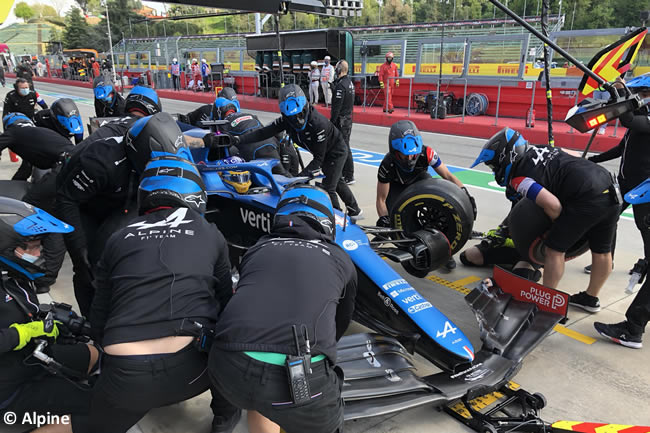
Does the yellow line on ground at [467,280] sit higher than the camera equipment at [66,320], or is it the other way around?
the camera equipment at [66,320]

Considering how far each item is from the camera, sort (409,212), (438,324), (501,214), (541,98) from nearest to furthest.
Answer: (438,324) → (409,212) → (501,214) → (541,98)

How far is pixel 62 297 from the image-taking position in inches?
193

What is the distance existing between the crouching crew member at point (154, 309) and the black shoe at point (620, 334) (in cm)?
327

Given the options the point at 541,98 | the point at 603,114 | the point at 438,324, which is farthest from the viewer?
the point at 541,98

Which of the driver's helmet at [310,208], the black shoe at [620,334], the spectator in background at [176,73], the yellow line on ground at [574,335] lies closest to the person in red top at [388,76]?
the yellow line on ground at [574,335]

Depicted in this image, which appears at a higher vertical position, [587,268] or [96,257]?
[96,257]

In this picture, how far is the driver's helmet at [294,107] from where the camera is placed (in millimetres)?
5499

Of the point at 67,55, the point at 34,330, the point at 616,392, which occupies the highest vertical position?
the point at 67,55

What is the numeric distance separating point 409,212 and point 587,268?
2.22 metres

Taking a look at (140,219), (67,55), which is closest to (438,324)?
(140,219)

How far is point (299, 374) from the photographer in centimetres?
197

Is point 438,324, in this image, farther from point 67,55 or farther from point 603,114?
point 67,55

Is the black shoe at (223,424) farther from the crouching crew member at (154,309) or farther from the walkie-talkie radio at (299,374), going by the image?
the walkie-talkie radio at (299,374)

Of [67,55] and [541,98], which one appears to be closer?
[541,98]
